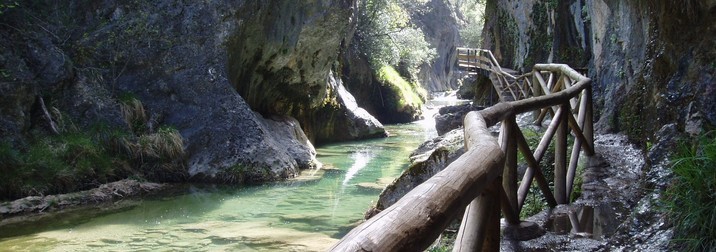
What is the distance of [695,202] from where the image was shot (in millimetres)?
3623

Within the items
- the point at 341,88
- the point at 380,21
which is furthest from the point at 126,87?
the point at 380,21

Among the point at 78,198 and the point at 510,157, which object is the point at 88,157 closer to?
the point at 78,198

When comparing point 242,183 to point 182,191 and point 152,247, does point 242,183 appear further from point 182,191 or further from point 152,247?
point 152,247

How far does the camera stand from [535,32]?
19078 millimetres

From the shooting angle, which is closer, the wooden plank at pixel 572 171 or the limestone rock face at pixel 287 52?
the wooden plank at pixel 572 171

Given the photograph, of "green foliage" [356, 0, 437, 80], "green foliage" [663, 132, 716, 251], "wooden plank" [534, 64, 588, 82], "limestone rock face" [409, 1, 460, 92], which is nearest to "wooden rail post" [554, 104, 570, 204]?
"wooden plank" [534, 64, 588, 82]

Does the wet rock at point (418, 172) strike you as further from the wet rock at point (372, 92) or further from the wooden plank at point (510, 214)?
the wet rock at point (372, 92)

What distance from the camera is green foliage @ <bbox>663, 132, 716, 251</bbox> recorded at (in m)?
3.48

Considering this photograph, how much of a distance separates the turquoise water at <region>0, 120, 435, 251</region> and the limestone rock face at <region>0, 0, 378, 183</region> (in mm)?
1112

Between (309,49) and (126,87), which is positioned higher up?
(309,49)

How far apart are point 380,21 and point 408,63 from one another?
5.91 meters

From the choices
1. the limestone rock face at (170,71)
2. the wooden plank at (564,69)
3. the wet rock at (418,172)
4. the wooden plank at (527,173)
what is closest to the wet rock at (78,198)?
the limestone rock face at (170,71)

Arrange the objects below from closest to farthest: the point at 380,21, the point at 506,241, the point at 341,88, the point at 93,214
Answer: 1. the point at 506,241
2. the point at 93,214
3. the point at 341,88
4. the point at 380,21

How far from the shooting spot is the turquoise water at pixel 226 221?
8641 millimetres
